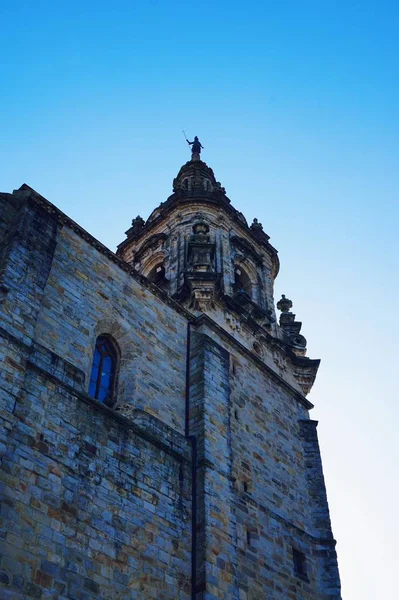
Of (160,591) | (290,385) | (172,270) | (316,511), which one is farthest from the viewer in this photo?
(172,270)

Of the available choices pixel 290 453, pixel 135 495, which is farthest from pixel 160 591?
pixel 290 453

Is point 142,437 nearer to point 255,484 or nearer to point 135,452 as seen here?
point 135,452

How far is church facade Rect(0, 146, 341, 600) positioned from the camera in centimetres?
1008

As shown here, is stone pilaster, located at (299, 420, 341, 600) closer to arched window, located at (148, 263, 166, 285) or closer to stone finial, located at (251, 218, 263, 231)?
arched window, located at (148, 263, 166, 285)

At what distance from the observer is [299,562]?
48.7 ft

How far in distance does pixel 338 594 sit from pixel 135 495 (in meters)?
6.05

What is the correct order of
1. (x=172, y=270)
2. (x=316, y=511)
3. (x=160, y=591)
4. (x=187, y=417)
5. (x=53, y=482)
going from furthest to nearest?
(x=172, y=270) → (x=316, y=511) → (x=187, y=417) → (x=160, y=591) → (x=53, y=482)

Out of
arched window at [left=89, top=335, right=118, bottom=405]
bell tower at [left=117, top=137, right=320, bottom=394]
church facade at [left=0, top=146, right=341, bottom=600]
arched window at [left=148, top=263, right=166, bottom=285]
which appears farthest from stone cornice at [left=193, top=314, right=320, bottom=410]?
arched window at [left=148, top=263, right=166, bottom=285]

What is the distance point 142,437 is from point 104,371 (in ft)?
6.17

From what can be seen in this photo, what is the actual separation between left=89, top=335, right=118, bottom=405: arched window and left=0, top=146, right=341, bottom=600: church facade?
3 centimetres

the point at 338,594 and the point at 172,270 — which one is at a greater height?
the point at 172,270

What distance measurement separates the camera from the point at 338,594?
14.7 metres

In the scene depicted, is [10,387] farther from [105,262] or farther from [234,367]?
[234,367]

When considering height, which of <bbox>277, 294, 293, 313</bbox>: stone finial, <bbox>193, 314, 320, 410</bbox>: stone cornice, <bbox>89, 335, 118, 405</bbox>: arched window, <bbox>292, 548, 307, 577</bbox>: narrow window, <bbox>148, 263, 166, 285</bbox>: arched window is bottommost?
<bbox>292, 548, 307, 577</bbox>: narrow window
